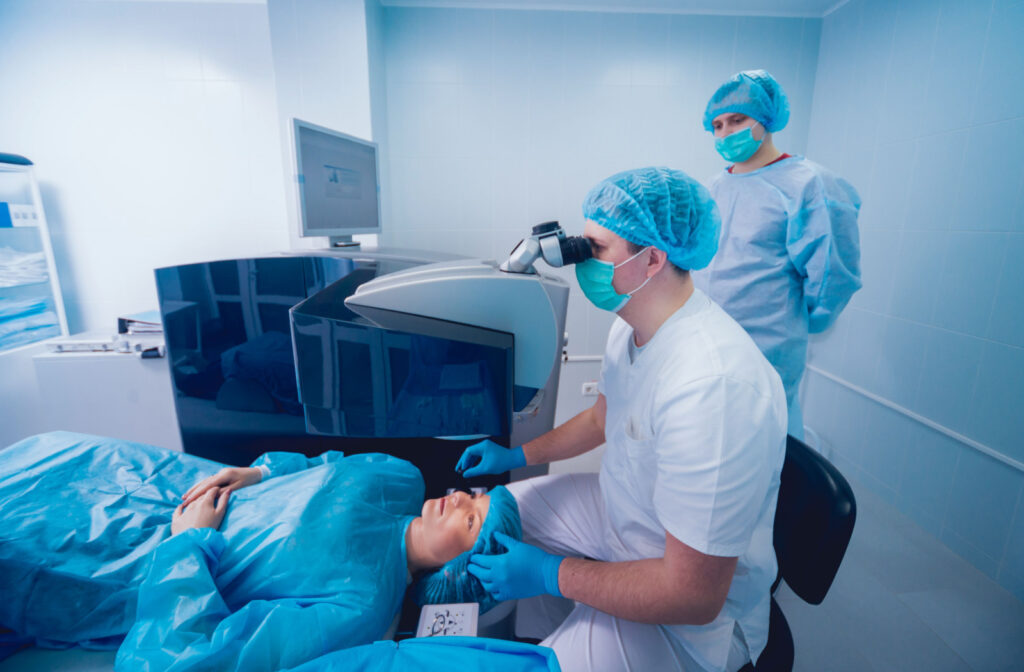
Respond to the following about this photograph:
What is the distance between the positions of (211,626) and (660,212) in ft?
3.53

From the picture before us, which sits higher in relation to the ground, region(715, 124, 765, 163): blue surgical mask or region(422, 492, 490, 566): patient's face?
region(715, 124, 765, 163): blue surgical mask

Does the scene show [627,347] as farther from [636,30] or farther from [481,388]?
[636,30]

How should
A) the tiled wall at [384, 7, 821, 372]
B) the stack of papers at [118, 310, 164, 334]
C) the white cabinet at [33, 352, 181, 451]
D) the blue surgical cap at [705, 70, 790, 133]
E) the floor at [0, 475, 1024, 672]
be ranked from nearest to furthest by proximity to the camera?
the floor at [0, 475, 1024, 672] < the blue surgical cap at [705, 70, 790, 133] < the white cabinet at [33, 352, 181, 451] < the stack of papers at [118, 310, 164, 334] < the tiled wall at [384, 7, 821, 372]

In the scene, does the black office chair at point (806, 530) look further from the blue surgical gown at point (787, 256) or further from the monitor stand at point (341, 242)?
the monitor stand at point (341, 242)

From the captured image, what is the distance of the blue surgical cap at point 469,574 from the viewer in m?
0.96

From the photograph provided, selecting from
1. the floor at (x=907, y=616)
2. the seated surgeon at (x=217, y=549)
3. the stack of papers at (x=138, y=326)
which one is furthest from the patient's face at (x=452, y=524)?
the stack of papers at (x=138, y=326)

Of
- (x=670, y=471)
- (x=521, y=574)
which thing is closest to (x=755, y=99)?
(x=670, y=471)

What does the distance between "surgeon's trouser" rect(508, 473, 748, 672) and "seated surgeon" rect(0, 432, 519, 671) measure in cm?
12

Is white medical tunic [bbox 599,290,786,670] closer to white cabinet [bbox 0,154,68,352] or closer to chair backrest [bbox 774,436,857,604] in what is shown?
chair backrest [bbox 774,436,857,604]

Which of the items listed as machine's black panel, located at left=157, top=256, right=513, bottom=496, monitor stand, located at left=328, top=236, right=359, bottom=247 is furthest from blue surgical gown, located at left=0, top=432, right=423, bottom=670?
monitor stand, located at left=328, top=236, right=359, bottom=247

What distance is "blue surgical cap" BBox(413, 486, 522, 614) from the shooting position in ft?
3.14

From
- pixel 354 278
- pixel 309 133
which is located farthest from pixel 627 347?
pixel 309 133

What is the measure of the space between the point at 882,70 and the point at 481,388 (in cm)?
244

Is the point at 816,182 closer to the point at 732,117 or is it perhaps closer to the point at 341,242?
the point at 732,117
